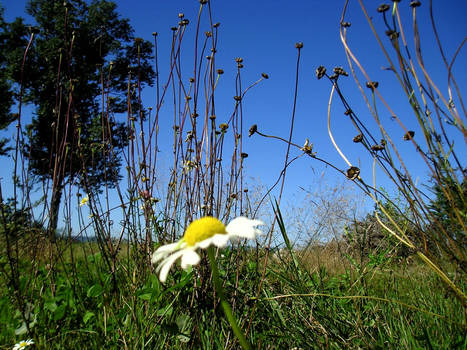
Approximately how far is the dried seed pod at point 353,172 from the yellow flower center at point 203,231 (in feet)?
1.92

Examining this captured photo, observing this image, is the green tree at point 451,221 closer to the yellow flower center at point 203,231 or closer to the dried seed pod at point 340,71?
the dried seed pod at point 340,71

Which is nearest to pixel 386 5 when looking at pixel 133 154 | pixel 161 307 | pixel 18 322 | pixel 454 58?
pixel 454 58

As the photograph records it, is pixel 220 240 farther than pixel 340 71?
No

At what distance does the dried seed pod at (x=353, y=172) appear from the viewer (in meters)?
1.08

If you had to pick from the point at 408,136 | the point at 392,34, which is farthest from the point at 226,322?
the point at 392,34

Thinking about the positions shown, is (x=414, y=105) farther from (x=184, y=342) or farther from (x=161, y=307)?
(x=161, y=307)

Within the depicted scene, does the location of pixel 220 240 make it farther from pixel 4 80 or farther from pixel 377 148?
pixel 4 80

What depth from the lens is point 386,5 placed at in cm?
109

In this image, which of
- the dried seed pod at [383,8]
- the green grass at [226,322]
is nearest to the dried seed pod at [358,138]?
the dried seed pod at [383,8]

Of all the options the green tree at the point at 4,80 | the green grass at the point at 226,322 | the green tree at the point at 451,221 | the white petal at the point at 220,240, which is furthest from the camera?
the green tree at the point at 4,80

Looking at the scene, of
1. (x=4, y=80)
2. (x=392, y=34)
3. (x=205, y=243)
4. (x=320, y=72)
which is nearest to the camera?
(x=205, y=243)

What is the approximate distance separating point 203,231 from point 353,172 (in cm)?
64

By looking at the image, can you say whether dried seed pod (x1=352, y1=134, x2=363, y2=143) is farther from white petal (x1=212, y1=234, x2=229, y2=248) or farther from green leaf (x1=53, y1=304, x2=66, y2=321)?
green leaf (x1=53, y1=304, x2=66, y2=321)

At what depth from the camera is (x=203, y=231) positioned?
0.65 meters
